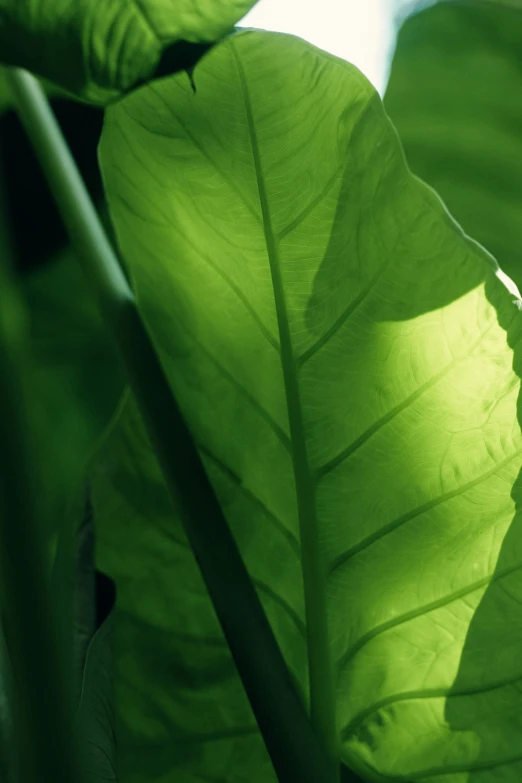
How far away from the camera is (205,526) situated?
14.5 inches

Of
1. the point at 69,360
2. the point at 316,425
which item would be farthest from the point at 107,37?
the point at 69,360

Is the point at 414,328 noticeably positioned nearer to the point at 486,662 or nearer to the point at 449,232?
the point at 449,232

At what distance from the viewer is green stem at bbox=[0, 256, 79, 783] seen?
0.33 meters

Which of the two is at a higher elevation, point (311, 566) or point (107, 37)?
point (107, 37)

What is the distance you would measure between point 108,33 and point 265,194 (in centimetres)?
10

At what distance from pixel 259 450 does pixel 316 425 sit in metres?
0.03

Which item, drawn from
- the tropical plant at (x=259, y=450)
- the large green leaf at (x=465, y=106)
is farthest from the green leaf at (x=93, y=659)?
the large green leaf at (x=465, y=106)

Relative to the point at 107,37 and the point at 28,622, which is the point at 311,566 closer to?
the point at 28,622

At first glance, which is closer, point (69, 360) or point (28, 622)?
point (28, 622)

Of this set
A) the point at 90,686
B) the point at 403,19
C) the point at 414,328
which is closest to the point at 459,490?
the point at 414,328

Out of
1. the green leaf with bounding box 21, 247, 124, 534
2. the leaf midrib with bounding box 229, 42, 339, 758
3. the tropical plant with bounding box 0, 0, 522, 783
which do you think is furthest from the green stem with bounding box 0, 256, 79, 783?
the green leaf with bounding box 21, 247, 124, 534

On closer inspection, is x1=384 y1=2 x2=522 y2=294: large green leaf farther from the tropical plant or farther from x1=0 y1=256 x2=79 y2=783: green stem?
x1=0 y1=256 x2=79 y2=783: green stem

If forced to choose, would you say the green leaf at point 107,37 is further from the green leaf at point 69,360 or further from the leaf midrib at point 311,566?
the green leaf at point 69,360

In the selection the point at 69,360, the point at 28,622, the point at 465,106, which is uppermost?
the point at 465,106
